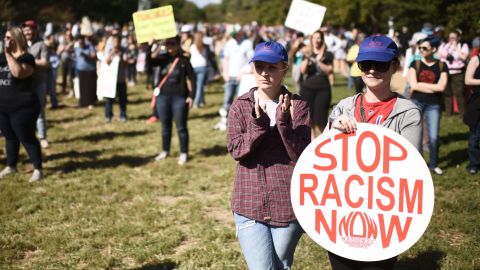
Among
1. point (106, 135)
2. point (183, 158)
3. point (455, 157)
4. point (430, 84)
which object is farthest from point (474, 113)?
point (106, 135)

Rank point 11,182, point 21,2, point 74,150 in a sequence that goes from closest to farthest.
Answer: point 11,182 → point 74,150 → point 21,2

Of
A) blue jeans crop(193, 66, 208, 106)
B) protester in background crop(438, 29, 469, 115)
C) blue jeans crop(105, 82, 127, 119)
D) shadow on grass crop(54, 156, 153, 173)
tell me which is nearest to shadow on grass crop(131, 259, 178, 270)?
shadow on grass crop(54, 156, 153, 173)

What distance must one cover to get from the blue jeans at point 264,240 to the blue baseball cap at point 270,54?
0.95 meters

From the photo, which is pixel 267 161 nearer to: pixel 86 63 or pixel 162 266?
pixel 162 266

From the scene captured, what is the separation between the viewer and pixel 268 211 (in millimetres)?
2955

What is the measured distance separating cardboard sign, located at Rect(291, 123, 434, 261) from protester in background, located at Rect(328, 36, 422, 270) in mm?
145

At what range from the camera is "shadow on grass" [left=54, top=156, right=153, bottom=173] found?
8017mm

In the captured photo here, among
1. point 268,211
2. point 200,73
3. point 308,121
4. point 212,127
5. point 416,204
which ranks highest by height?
point 308,121

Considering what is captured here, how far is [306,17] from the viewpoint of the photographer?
8.47 meters

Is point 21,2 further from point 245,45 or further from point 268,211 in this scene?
point 268,211

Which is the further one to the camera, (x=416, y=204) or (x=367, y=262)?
(x=367, y=262)

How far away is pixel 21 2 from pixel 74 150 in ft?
131

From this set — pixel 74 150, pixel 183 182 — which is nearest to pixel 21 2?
pixel 74 150

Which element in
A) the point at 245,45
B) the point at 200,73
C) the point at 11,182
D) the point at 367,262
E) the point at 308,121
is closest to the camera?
the point at 367,262
